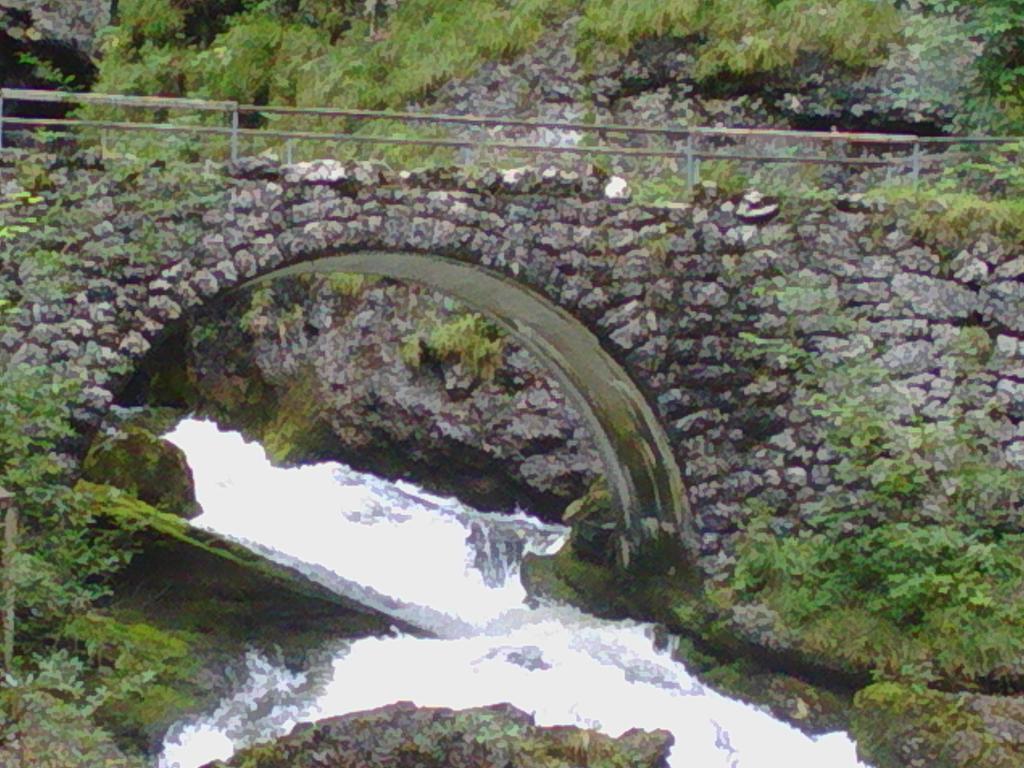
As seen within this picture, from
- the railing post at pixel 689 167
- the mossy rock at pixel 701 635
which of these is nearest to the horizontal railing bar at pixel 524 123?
the railing post at pixel 689 167

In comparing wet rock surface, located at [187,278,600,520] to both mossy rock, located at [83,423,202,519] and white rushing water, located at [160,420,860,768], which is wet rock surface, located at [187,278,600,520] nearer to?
white rushing water, located at [160,420,860,768]

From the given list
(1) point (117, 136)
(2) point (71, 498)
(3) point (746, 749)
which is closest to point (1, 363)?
(2) point (71, 498)

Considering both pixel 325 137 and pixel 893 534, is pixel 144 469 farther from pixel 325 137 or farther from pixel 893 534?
pixel 893 534

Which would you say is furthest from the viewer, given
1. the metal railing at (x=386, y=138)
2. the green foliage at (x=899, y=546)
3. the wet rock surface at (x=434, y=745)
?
the green foliage at (x=899, y=546)

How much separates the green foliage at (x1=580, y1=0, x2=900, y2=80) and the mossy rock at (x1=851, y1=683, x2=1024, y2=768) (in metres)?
8.78

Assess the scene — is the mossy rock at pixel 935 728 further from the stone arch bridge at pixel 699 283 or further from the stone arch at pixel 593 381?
the stone arch at pixel 593 381

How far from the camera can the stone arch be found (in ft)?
34.4

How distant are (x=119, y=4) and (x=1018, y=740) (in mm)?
16804

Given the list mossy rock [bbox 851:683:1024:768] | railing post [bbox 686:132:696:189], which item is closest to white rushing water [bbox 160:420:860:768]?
mossy rock [bbox 851:683:1024:768]

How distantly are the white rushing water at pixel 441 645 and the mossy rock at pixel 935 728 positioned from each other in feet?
0.82

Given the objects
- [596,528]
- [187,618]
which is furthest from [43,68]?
[596,528]

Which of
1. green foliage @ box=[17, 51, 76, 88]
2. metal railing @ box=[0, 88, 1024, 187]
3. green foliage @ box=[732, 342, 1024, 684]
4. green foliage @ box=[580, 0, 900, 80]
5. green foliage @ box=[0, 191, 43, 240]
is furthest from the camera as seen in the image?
green foliage @ box=[580, 0, 900, 80]

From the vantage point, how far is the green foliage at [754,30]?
1529cm

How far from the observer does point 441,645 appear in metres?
10.8
